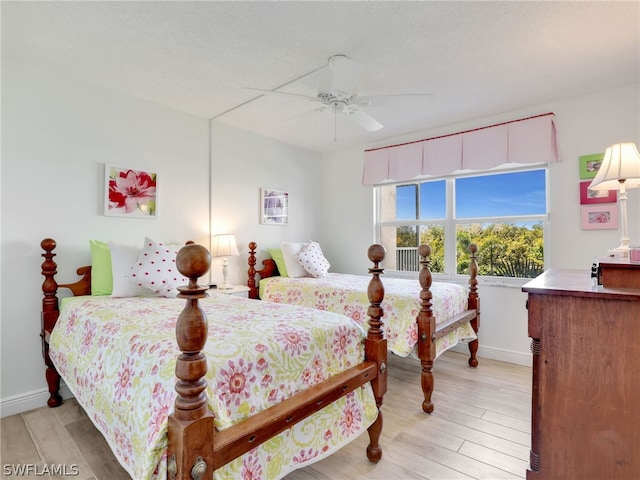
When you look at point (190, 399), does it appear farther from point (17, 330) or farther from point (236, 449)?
point (17, 330)

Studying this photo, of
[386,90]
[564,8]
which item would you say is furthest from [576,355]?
[386,90]

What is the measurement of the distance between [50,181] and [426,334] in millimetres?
2980

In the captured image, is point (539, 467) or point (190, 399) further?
point (539, 467)

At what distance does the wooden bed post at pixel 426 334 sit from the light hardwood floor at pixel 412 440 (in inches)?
6.7

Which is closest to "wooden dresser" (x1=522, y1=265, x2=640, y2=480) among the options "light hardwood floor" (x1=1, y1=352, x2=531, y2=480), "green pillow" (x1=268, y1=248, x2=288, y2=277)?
"light hardwood floor" (x1=1, y1=352, x2=531, y2=480)

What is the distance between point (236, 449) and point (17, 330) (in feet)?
7.30

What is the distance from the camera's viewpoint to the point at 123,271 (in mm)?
2451

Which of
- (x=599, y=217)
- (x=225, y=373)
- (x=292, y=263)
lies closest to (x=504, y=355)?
(x=599, y=217)

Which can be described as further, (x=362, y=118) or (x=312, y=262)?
(x=312, y=262)

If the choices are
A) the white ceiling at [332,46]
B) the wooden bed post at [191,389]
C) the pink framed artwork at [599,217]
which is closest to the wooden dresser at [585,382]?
the wooden bed post at [191,389]

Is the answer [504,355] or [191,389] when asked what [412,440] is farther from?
[504,355]

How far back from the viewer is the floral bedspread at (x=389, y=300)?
2519 mm

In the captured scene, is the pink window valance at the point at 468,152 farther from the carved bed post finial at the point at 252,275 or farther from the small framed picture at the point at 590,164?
the carved bed post finial at the point at 252,275

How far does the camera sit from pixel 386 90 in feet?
9.22
